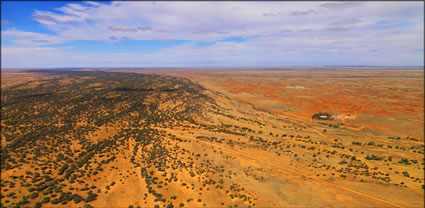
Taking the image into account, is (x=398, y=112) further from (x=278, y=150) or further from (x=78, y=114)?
(x=78, y=114)

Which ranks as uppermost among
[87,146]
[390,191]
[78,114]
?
[78,114]

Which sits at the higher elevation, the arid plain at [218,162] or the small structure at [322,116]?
the small structure at [322,116]

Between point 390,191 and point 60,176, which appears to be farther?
point 60,176

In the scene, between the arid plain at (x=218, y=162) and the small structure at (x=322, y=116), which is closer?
the arid plain at (x=218, y=162)

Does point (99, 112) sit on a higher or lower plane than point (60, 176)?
higher

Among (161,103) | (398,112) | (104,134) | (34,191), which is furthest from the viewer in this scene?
(161,103)

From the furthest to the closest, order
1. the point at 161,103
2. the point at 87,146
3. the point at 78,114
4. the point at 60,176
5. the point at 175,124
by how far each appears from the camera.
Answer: the point at 161,103 → the point at 78,114 → the point at 175,124 → the point at 87,146 → the point at 60,176

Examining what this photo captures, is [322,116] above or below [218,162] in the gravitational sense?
above

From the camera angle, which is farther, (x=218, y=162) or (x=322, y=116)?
(x=322, y=116)

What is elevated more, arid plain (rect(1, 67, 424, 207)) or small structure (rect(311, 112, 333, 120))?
small structure (rect(311, 112, 333, 120))

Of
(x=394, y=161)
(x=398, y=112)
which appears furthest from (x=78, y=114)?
(x=398, y=112)

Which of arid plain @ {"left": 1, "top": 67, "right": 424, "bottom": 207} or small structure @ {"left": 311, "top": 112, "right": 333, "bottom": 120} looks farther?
small structure @ {"left": 311, "top": 112, "right": 333, "bottom": 120}
